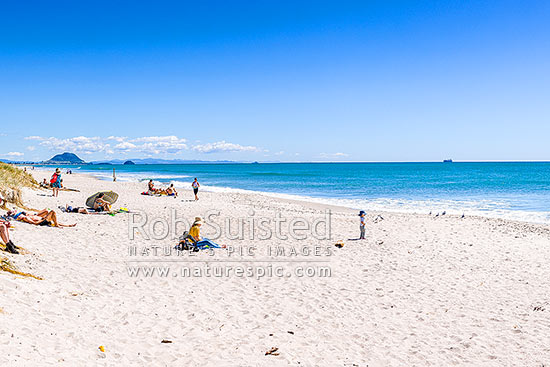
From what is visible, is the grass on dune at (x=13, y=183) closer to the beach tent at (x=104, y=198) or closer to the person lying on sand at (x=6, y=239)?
the beach tent at (x=104, y=198)

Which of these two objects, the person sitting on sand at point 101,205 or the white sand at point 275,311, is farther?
the person sitting on sand at point 101,205

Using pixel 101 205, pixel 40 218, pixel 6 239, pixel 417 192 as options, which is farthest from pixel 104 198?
pixel 417 192

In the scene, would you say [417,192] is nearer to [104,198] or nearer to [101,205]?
[104,198]

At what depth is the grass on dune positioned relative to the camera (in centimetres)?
1531

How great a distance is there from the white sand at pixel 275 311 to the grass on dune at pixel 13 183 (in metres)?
4.57

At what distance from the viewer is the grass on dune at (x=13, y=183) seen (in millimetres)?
15312

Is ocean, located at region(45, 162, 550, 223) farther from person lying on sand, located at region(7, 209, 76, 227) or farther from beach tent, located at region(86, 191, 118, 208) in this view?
person lying on sand, located at region(7, 209, 76, 227)

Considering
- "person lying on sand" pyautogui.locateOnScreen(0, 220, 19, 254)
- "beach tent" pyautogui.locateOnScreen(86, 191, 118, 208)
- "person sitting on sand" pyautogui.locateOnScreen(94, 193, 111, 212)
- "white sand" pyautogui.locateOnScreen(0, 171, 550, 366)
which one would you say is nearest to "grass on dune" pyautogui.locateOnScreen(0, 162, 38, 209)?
"beach tent" pyautogui.locateOnScreen(86, 191, 118, 208)

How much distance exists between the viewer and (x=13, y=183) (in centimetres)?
1936

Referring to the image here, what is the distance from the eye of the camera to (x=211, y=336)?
19.7 ft

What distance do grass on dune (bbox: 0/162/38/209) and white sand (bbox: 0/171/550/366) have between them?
4.57 meters


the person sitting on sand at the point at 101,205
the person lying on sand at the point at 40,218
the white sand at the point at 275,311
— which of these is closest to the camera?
the white sand at the point at 275,311

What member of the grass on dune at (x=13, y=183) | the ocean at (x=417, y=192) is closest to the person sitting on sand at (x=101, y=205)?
the grass on dune at (x=13, y=183)

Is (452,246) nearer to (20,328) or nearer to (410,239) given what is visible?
(410,239)
